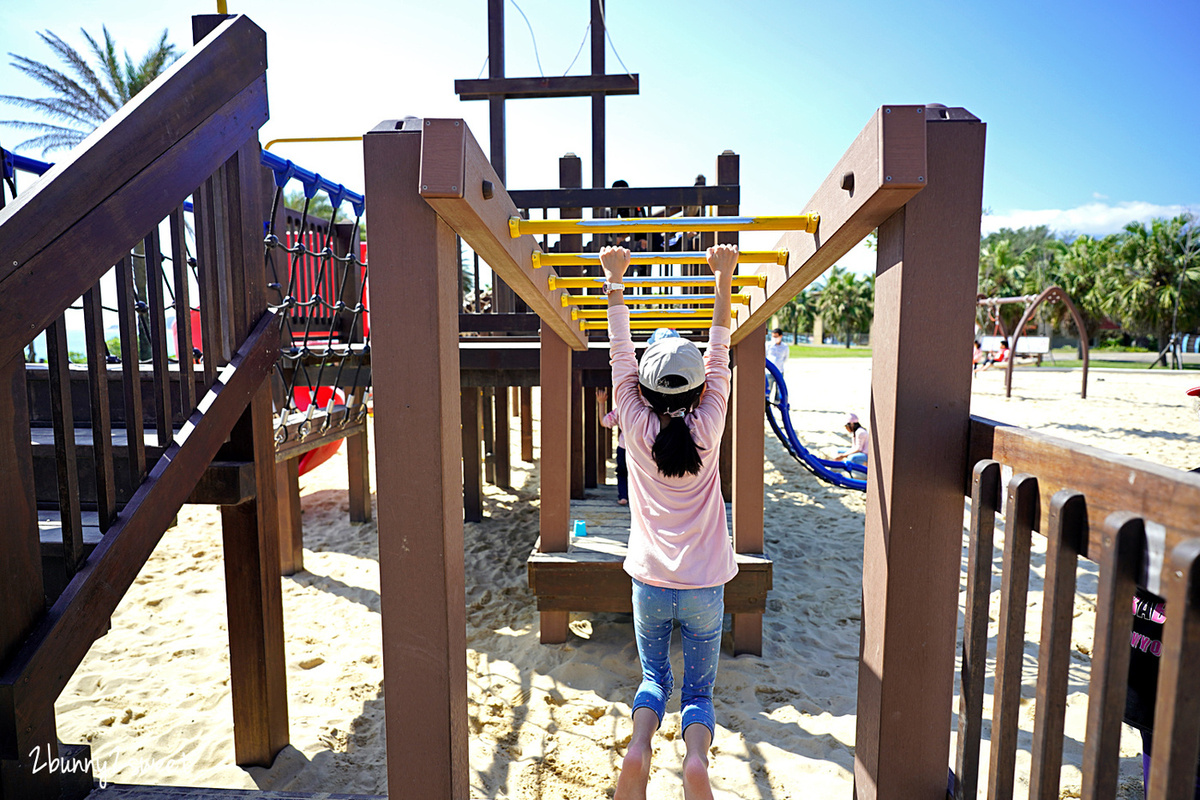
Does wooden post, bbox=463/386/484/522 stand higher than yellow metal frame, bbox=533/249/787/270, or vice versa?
yellow metal frame, bbox=533/249/787/270

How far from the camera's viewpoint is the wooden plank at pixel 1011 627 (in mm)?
1146

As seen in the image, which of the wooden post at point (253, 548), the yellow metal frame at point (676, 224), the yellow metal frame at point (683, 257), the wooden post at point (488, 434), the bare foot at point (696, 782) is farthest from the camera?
the wooden post at point (488, 434)

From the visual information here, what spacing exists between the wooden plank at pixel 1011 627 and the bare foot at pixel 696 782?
791mm

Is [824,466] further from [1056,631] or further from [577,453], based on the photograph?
[1056,631]

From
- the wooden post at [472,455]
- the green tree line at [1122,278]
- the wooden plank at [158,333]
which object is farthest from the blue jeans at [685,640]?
the green tree line at [1122,278]

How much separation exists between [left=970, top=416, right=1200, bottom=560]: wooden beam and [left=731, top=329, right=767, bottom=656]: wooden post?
251cm

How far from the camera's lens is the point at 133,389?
1989mm

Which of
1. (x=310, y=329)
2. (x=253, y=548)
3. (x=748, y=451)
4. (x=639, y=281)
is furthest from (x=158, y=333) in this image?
(x=748, y=451)

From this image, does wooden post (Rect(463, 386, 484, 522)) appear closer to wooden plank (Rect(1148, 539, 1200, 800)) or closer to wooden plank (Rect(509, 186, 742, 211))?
wooden plank (Rect(509, 186, 742, 211))

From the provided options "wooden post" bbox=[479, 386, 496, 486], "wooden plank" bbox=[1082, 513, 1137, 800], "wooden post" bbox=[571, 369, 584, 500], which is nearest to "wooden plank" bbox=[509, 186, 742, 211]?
Answer: "wooden post" bbox=[571, 369, 584, 500]

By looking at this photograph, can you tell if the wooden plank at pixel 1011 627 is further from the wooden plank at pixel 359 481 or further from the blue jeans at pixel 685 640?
the wooden plank at pixel 359 481

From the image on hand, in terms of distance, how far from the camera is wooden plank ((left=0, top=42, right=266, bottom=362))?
1.60 metres

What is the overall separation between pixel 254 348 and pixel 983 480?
267 cm

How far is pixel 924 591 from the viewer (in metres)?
1.34
